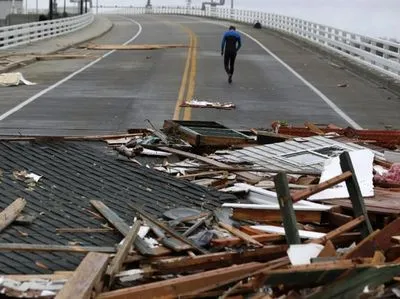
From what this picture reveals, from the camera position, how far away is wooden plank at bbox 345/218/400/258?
5.98 m

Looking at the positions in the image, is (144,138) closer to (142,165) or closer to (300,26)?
(142,165)

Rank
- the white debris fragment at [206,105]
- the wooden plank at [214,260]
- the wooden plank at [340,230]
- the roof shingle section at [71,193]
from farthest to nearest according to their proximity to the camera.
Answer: the white debris fragment at [206,105] → the roof shingle section at [71,193] → the wooden plank at [340,230] → the wooden plank at [214,260]

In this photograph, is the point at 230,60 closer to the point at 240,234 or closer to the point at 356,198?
the point at 356,198

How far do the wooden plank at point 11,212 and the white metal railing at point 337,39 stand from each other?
18414 mm

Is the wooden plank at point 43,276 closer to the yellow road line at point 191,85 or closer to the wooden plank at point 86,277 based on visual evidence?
the wooden plank at point 86,277

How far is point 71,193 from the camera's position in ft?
28.1

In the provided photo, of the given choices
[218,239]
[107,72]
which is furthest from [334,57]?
[218,239]

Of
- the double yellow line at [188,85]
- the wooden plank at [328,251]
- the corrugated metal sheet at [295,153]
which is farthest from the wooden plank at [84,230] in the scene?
the double yellow line at [188,85]

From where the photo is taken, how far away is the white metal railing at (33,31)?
34503 mm

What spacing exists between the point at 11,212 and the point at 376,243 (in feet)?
11.8

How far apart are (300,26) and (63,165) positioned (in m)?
40.1

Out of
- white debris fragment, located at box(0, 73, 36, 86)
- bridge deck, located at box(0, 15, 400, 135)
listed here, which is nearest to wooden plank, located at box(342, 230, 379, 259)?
bridge deck, located at box(0, 15, 400, 135)

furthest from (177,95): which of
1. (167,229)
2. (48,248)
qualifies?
(48,248)

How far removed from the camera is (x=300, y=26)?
158ft
